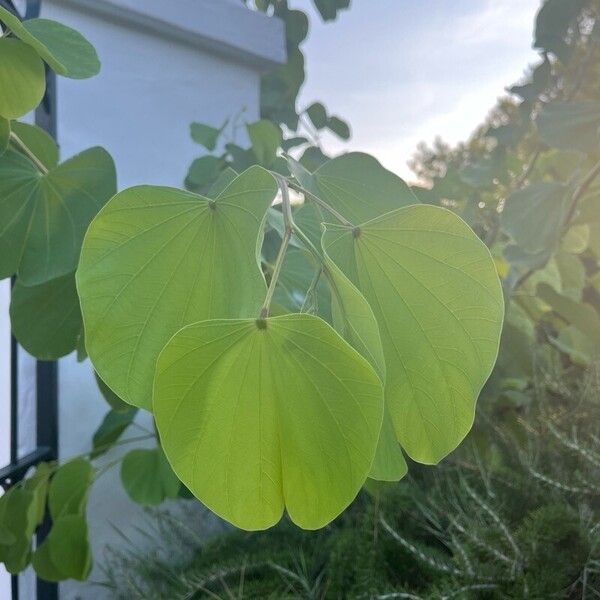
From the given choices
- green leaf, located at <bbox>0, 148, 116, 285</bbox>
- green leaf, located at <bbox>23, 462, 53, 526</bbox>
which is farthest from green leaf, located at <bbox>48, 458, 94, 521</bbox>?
green leaf, located at <bbox>0, 148, 116, 285</bbox>

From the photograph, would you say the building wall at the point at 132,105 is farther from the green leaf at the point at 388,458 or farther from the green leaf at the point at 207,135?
the green leaf at the point at 388,458

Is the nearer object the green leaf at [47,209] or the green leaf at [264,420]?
the green leaf at [264,420]

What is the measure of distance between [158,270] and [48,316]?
20cm

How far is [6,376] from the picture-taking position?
25.5 inches

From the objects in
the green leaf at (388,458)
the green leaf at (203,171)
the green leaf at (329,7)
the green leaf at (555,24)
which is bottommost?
the green leaf at (388,458)

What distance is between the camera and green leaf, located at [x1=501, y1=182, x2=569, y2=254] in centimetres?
64

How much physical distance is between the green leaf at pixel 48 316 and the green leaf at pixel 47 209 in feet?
0.14

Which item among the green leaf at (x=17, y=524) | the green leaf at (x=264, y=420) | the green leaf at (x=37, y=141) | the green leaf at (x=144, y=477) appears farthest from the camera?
the green leaf at (x=144, y=477)

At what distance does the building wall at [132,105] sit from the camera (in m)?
0.77

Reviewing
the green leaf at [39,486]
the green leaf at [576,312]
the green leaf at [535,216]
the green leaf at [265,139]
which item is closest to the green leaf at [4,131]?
the green leaf at [265,139]

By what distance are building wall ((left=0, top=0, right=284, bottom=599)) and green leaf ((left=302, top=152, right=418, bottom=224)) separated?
0.57 m

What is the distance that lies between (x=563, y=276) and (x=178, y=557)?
61cm

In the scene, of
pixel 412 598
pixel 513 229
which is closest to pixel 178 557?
pixel 412 598

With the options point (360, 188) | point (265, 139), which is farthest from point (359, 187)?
point (265, 139)
